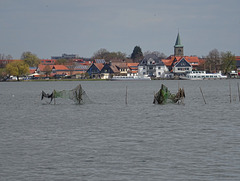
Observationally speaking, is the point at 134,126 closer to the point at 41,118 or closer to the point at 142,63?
the point at 41,118

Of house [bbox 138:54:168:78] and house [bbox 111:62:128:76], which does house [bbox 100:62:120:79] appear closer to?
house [bbox 111:62:128:76]

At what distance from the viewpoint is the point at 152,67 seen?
189125mm

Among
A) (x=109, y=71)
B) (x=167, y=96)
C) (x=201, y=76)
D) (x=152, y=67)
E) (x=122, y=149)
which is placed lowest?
(x=122, y=149)

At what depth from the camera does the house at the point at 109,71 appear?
192 meters

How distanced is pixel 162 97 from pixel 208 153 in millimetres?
27967

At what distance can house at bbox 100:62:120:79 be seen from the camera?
629 feet

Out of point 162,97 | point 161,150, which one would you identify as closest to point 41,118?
point 162,97

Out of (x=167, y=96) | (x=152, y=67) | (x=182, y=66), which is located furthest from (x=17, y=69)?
(x=167, y=96)

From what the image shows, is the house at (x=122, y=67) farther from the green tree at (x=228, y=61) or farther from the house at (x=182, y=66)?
the green tree at (x=228, y=61)

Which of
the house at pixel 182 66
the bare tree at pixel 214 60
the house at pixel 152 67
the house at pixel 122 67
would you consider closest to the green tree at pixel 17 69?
A: the house at pixel 122 67

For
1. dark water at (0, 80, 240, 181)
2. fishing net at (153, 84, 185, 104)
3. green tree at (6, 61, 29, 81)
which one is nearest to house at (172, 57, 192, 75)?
green tree at (6, 61, 29, 81)

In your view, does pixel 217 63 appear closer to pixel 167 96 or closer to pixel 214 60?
pixel 214 60

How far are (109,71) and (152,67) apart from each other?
17.1 meters

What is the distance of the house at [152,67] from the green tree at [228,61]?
21.6 meters
